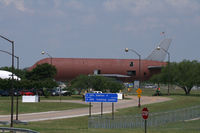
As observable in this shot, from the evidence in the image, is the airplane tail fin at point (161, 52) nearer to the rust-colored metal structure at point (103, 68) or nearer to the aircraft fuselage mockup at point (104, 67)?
the aircraft fuselage mockup at point (104, 67)

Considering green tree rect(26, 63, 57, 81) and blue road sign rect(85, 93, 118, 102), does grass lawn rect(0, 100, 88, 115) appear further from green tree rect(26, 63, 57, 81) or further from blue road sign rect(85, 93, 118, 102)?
green tree rect(26, 63, 57, 81)

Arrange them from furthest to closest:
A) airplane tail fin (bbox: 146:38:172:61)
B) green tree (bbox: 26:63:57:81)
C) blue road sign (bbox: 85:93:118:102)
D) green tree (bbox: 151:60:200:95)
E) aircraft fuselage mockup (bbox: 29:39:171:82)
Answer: airplane tail fin (bbox: 146:38:172:61)
aircraft fuselage mockup (bbox: 29:39:171:82)
green tree (bbox: 26:63:57:81)
green tree (bbox: 151:60:200:95)
blue road sign (bbox: 85:93:118:102)

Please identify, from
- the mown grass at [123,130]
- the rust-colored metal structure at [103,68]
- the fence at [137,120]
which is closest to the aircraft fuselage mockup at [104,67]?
the rust-colored metal structure at [103,68]

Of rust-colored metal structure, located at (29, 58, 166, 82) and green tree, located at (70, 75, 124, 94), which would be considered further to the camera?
rust-colored metal structure, located at (29, 58, 166, 82)

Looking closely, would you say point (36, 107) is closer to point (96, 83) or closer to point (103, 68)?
point (96, 83)

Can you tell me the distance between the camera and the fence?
2709 cm

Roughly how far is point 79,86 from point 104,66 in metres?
45.3

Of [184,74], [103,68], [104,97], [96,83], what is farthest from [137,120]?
[103,68]

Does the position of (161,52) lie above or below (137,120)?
above

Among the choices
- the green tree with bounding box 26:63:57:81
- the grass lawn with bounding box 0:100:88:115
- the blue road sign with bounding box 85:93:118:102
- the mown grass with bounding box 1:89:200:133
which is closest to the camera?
the mown grass with bounding box 1:89:200:133

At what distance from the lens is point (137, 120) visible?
2777 cm

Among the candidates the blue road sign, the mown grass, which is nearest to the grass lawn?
the mown grass

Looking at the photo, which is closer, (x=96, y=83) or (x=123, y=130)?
(x=123, y=130)

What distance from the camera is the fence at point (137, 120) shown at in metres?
27.1
